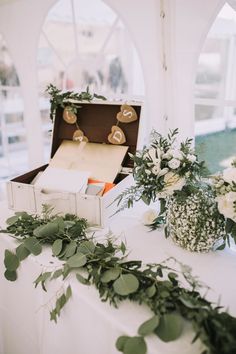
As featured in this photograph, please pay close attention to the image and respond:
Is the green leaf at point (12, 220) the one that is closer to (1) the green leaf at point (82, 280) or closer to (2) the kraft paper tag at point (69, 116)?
(1) the green leaf at point (82, 280)

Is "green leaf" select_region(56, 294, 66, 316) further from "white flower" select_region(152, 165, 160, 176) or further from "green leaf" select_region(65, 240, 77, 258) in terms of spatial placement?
"white flower" select_region(152, 165, 160, 176)

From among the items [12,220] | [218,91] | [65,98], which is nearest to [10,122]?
[65,98]

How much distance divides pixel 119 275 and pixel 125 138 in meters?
0.68

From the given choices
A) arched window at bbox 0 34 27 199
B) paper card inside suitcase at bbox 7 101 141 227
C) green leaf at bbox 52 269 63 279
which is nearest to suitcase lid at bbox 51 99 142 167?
paper card inside suitcase at bbox 7 101 141 227

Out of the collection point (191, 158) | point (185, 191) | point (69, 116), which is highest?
point (69, 116)

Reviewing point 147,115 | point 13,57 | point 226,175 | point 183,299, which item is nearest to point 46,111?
point 13,57

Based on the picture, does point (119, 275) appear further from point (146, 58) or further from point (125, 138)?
point (146, 58)

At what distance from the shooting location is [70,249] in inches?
38.6

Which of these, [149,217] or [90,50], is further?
[90,50]

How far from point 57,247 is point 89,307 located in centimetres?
24

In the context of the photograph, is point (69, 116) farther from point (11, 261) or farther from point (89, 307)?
point (89, 307)

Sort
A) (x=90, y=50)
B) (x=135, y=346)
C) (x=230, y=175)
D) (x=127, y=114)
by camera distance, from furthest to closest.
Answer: (x=90, y=50) → (x=127, y=114) → (x=230, y=175) → (x=135, y=346)

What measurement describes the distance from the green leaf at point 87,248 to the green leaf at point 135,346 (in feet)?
1.00

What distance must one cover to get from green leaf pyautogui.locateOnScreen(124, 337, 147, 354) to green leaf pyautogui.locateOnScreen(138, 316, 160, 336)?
14mm
